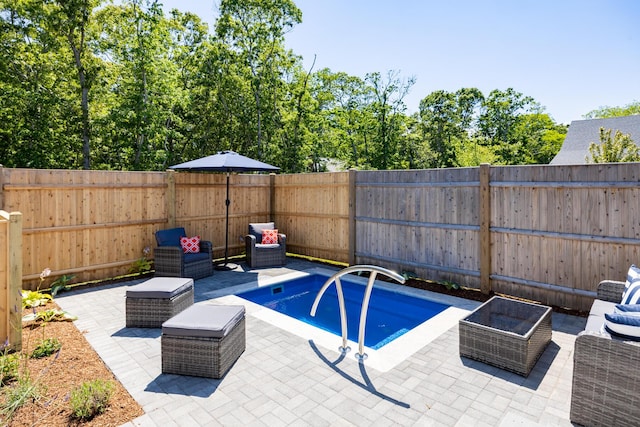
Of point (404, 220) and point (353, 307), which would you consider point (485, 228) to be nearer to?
point (404, 220)

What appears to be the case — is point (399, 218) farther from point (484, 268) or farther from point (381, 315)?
point (381, 315)

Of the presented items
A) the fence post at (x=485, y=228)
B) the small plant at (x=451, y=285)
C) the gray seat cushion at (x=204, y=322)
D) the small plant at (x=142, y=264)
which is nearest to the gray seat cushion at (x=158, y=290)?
the gray seat cushion at (x=204, y=322)

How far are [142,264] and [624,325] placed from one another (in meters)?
7.97

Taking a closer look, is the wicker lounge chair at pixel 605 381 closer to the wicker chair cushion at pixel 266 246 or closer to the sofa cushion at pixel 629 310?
the sofa cushion at pixel 629 310

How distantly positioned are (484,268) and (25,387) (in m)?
6.37

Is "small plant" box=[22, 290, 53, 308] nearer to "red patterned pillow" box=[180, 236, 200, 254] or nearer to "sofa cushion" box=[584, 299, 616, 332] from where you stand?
"red patterned pillow" box=[180, 236, 200, 254]

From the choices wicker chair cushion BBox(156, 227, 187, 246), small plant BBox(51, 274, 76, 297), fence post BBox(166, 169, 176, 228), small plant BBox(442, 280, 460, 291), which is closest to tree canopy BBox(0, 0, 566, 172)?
fence post BBox(166, 169, 176, 228)

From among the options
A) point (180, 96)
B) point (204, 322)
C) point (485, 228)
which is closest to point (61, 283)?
point (204, 322)

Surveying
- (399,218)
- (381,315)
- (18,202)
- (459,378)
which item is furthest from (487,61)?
(18,202)

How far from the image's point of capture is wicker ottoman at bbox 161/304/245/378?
11.4ft

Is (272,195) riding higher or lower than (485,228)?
higher

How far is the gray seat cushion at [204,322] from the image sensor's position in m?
3.51

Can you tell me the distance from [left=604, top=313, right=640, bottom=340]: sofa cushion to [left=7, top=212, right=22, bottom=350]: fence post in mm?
5764

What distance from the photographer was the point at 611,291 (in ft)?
13.5
